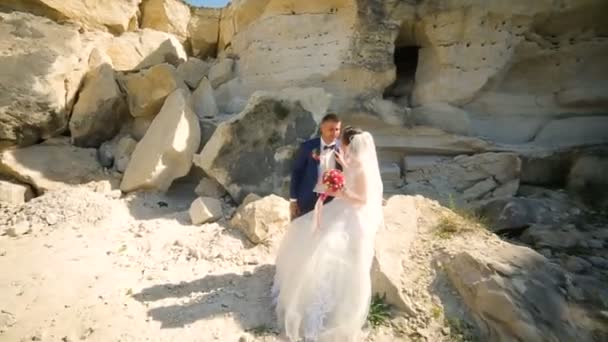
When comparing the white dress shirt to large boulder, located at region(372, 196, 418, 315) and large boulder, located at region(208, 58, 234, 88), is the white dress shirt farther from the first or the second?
large boulder, located at region(208, 58, 234, 88)

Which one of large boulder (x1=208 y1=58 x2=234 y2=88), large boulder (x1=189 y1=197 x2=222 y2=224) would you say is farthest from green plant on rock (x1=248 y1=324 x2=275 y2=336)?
large boulder (x1=208 y1=58 x2=234 y2=88)

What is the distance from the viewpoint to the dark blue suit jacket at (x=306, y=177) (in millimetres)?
2996

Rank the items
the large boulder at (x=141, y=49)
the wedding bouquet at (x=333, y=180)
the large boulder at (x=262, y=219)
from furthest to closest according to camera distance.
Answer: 1. the large boulder at (x=141, y=49)
2. the large boulder at (x=262, y=219)
3. the wedding bouquet at (x=333, y=180)

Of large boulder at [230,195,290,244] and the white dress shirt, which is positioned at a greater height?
the white dress shirt

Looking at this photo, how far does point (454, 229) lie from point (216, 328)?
2313 millimetres

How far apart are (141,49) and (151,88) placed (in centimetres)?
189

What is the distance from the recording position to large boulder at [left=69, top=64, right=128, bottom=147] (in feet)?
19.0

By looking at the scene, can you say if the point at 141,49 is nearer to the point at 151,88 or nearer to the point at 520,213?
the point at 151,88

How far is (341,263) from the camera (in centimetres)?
267

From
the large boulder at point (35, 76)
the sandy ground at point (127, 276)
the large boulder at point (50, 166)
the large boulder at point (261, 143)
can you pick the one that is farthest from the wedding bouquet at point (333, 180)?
the large boulder at point (35, 76)

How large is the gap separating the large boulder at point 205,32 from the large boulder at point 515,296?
22.9 feet

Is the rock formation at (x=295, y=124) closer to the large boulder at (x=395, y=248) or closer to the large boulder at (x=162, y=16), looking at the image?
the large boulder at (x=395, y=248)

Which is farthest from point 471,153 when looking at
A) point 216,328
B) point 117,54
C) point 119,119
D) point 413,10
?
point 117,54

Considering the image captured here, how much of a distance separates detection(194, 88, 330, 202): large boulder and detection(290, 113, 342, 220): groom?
70.9 inches
